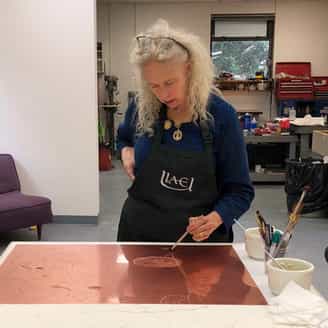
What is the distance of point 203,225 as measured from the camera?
1509mm

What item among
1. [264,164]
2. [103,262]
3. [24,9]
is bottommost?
[264,164]

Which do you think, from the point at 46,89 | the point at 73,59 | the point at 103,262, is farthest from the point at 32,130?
the point at 103,262

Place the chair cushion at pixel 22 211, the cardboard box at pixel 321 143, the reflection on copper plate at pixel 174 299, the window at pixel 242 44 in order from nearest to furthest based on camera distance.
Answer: the reflection on copper plate at pixel 174 299, the chair cushion at pixel 22 211, the cardboard box at pixel 321 143, the window at pixel 242 44

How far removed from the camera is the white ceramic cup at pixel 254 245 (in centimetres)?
147

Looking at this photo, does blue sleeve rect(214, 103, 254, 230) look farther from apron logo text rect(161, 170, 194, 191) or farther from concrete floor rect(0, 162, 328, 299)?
concrete floor rect(0, 162, 328, 299)

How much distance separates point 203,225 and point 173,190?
15 centimetres

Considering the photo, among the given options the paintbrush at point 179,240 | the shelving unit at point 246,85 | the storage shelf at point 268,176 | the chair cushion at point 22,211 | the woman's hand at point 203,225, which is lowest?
the storage shelf at point 268,176

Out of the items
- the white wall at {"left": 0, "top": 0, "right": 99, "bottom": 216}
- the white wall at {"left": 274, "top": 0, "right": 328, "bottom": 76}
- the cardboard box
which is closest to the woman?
the white wall at {"left": 0, "top": 0, "right": 99, "bottom": 216}

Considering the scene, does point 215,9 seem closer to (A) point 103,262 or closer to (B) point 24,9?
(B) point 24,9

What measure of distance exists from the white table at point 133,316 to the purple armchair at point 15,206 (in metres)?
2.91

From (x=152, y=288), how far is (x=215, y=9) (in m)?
7.83

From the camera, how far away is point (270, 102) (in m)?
8.72

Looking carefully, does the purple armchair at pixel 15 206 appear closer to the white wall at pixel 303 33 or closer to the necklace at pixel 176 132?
the necklace at pixel 176 132

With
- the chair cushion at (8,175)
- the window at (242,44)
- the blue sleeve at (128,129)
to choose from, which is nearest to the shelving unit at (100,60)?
the window at (242,44)
